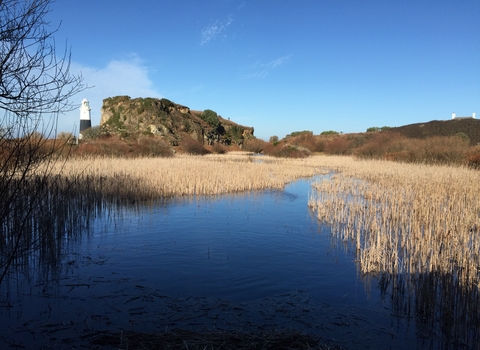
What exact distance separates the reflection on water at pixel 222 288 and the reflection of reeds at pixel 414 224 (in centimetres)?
37

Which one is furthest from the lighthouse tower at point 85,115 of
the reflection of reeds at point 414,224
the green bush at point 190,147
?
the reflection of reeds at point 414,224

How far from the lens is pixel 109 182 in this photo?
485 inches

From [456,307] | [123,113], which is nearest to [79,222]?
[456,307]

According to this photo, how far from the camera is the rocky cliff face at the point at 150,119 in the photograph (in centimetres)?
4088

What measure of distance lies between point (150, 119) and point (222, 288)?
40042 millimetres

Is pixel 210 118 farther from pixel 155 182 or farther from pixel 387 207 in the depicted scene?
pixel 387 207

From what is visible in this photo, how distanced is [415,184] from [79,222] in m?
12.8

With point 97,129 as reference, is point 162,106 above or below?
above

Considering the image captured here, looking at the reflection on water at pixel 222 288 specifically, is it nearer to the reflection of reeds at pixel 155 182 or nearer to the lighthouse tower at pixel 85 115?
the reflection of reeds at pixel 155 182

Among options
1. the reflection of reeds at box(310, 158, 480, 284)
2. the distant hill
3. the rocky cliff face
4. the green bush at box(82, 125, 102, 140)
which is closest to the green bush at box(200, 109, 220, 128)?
the rocky cliff face

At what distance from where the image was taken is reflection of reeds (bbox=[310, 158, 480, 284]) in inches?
221

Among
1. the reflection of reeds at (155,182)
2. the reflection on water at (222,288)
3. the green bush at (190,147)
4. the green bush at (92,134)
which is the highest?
the green bush at (92,134)

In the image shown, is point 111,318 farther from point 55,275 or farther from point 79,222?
point 79,222

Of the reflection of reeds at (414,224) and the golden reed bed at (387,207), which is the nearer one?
the reflection of reeds at (414,224)
